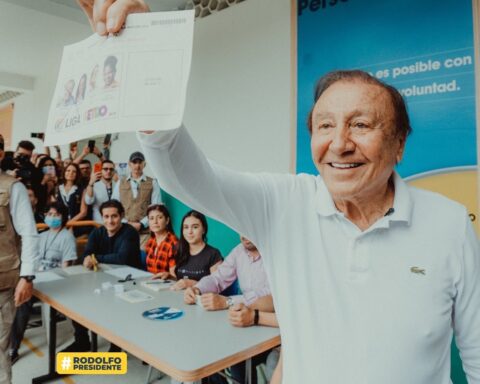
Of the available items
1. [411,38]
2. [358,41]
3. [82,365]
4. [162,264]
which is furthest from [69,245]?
[411,38]

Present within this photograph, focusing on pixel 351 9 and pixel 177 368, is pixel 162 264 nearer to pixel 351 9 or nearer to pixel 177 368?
pixel 177 368

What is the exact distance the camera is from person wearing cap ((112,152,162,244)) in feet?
13.4

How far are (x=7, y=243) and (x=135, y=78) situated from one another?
2.06 meters

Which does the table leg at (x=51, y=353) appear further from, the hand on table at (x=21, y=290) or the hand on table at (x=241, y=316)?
the hand on table at (x=241, y=316)

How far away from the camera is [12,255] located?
215 centimetres

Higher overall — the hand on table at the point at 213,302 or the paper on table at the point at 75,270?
the hand on table at the point at 213,302

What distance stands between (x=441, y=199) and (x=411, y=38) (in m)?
1.97

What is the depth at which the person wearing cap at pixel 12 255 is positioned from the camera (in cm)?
210

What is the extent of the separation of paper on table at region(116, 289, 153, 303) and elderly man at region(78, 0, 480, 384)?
1.50 meters

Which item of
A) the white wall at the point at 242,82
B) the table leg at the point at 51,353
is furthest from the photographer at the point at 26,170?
the white wall at the point at 242,82

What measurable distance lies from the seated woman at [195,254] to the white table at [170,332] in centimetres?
34

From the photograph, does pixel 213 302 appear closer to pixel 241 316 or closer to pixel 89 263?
pixel 241 316

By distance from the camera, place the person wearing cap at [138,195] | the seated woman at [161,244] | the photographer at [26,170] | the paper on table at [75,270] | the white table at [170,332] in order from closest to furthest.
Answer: the white table at [170,332] → the paper on table at [75,270] → the seated woman at [161,244] → the photographer at [26,170] → the person wearing cap at [138,195]

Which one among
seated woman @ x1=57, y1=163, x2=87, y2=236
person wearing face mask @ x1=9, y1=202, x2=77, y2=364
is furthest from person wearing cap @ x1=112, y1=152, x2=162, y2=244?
person wearing face mask @ x1=9, y1=202, x2=77, y2=364
